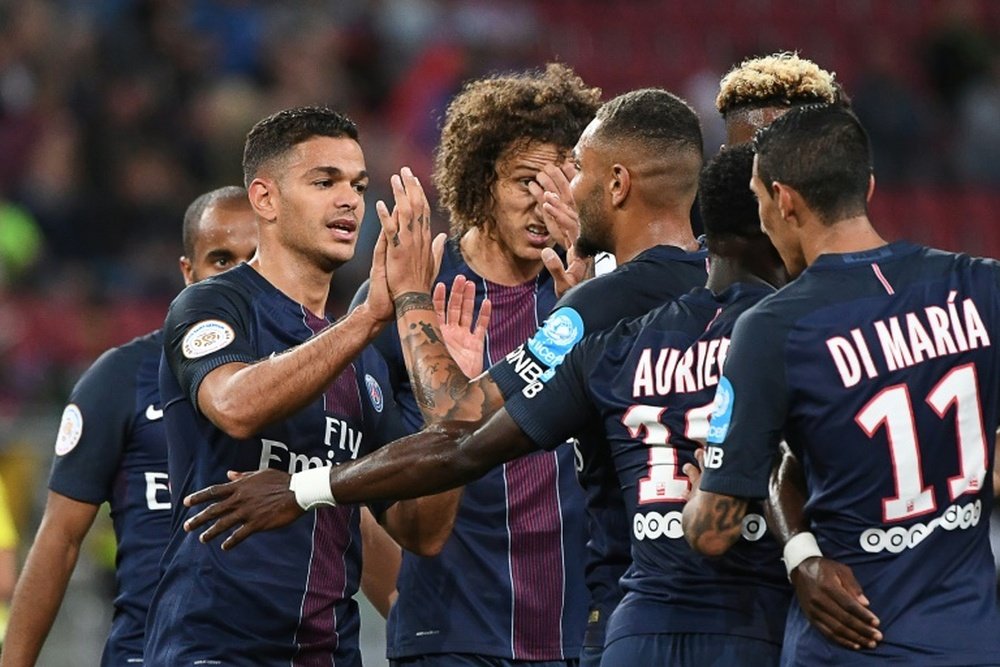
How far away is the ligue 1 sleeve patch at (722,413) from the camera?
414 centimetres

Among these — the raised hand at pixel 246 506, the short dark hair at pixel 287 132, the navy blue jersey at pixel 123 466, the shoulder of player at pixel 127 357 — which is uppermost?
the short dark hair at pixel 287 132

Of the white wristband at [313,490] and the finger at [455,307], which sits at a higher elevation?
the finger at [455,307]

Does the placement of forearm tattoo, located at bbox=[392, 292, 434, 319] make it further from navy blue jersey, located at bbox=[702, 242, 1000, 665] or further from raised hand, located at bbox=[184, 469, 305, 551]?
navy blue jersey, located at bbox=[702, 242, 1000, 665]

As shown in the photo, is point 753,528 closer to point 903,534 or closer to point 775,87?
point 903,534

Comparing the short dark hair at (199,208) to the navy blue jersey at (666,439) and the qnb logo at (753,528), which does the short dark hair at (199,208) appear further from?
the qnb logo at (753,528)

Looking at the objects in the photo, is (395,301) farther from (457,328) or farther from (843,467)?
(843,467)

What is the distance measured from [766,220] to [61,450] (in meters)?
A: 2.87

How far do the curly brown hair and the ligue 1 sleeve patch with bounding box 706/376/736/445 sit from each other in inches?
83.0

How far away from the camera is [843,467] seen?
411 centimetres

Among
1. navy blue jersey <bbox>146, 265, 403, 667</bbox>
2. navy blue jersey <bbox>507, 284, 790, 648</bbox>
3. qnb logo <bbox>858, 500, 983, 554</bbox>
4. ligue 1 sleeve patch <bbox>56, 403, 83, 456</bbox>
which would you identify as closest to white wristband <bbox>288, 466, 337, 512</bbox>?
navy blue jersey <bbox>146, 265, 403, 667</bbox>

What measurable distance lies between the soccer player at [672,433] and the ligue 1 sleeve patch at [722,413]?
253mm

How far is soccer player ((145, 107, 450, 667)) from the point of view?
484 cm

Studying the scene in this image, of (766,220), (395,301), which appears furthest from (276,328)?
(766,220)

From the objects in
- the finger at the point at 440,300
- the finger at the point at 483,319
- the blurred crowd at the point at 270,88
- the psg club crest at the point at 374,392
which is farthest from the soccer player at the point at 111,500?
the blurred crowd at the point at 270,88
